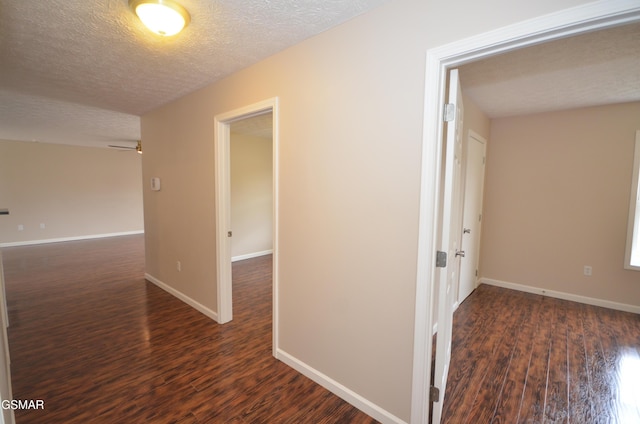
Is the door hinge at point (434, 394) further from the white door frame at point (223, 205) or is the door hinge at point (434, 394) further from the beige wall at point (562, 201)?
the beige wall at point (562, 201)

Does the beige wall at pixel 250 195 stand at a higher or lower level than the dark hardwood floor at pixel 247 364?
higher

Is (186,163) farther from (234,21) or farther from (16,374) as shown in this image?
(16,374)

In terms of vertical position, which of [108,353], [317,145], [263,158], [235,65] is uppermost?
[235,65]

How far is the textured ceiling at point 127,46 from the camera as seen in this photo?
5.14 ft

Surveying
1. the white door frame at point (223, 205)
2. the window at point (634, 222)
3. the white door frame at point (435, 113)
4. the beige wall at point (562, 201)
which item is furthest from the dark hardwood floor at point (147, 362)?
the window at point (634, 222)

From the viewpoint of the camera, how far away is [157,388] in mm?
1908

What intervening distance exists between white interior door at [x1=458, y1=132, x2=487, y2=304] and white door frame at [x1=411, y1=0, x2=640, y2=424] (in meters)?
2.01

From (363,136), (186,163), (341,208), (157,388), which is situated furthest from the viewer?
(186,163)

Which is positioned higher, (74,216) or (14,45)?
(14,45)

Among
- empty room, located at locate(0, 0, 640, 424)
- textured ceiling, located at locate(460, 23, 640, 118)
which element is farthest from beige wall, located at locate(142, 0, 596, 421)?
textured ceiling, located at locate(460, 23, 640, 118)

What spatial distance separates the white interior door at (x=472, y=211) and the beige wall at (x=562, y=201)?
35cm

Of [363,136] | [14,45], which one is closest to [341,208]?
[363,136]

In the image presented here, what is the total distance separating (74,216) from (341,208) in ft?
27.7

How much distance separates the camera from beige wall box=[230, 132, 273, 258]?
530 centimetres
